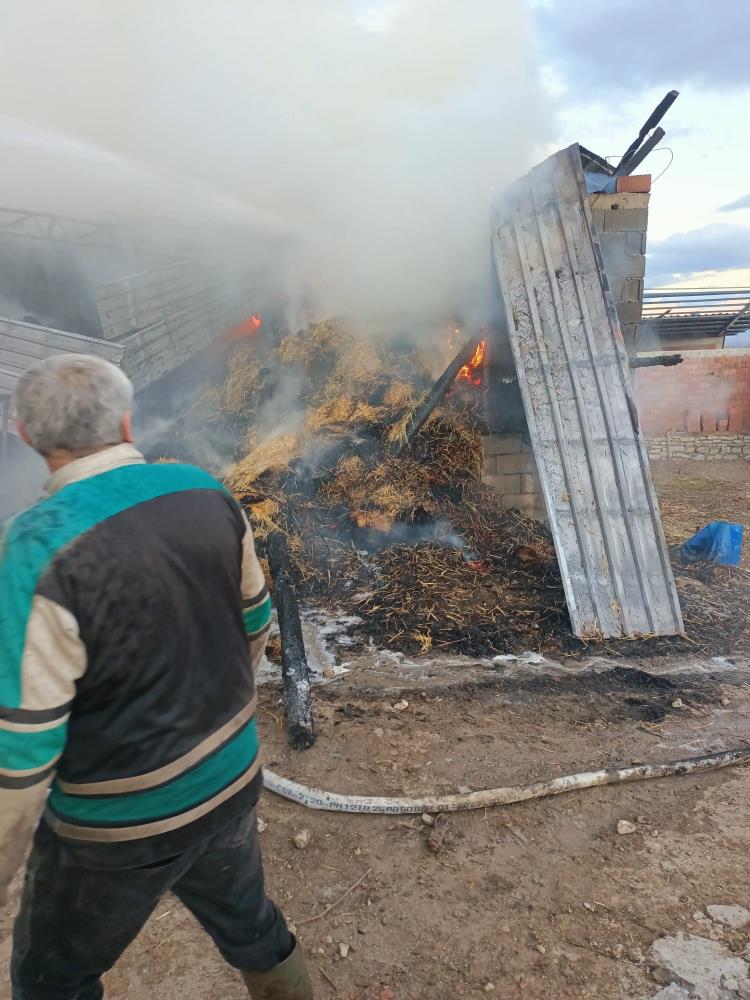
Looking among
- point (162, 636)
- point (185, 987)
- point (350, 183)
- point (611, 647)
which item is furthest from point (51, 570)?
point (350, 183)

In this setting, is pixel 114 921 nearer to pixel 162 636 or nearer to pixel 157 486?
pixel 162 636

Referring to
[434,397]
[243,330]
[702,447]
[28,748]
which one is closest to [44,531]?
[28,748]

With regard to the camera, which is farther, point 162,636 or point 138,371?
point 138,371

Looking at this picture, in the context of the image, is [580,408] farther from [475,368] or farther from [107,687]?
[107,687]

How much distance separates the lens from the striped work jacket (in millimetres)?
1404

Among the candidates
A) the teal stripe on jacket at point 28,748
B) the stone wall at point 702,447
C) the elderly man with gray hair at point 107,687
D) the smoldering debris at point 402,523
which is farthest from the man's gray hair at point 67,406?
the stone wall at point 702,447

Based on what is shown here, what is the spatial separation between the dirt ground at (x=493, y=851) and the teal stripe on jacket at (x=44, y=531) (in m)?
1.72

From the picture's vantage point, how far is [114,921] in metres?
1.67

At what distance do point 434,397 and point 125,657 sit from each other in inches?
215

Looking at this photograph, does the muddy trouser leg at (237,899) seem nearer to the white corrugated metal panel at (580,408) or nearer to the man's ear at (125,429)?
the man's ear at (125,429)

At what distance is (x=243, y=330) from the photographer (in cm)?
893

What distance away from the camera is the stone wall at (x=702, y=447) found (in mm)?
15992

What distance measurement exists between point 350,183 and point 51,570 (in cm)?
832

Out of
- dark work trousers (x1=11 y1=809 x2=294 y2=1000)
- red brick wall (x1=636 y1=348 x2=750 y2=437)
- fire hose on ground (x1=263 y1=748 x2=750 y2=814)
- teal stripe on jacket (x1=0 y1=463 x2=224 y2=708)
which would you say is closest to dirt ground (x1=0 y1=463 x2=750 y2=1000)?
fire hose on ground (x1=263 y1=748 x2=750 y2=814)
